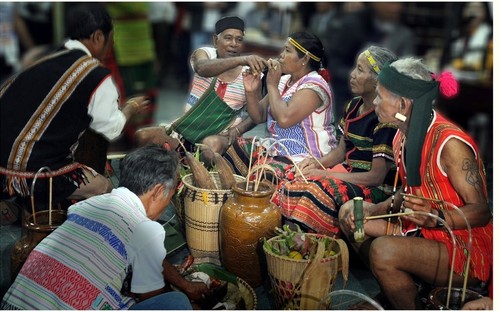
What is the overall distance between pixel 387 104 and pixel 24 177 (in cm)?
210

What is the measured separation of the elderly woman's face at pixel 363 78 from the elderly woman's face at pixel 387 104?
60 cm

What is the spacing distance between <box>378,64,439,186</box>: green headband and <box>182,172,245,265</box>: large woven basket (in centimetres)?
111

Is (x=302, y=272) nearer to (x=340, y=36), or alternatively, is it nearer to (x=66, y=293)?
(x=66, y=293)

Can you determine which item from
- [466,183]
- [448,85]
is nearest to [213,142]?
[448,85]

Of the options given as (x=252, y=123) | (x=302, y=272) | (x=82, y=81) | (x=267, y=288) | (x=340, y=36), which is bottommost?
(x=267, y=288)

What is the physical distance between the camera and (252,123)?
4.32m

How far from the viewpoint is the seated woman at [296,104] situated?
159 inches

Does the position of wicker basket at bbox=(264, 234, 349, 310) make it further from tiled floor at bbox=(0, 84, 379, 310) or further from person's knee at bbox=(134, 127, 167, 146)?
person's knee at bbox=(134, 127, 167, 146)

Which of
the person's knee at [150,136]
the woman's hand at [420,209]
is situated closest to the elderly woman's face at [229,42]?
the person's knee at [150,136]

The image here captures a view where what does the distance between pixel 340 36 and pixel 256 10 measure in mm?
1576

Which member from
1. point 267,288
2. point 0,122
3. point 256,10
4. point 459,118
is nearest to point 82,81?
point 0,122

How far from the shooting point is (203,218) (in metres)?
3.78

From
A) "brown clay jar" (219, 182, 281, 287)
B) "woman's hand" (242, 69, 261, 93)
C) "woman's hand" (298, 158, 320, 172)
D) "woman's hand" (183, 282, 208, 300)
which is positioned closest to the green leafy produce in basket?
"brown clay jar" (219, 182, 281, 287)

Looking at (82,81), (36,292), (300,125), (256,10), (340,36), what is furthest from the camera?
(256,10)
